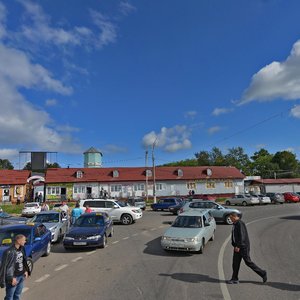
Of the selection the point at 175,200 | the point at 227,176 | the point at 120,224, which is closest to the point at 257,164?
the point at 227,176

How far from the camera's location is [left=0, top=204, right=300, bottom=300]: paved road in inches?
304

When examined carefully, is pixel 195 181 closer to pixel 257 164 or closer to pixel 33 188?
pixel 33 188

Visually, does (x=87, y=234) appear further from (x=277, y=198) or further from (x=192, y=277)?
(x=277, y=198)

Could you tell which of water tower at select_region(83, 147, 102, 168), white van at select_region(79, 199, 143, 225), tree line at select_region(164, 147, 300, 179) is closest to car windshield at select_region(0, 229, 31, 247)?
white van at select_region(79, 199, 143, 225)

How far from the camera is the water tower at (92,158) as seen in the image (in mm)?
73000

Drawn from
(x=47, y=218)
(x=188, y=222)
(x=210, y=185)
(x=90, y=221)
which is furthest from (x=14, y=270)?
(x=210, y=185)

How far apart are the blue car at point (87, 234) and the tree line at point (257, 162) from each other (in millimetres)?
101587

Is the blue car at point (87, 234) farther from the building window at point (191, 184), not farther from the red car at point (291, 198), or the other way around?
the building window at point (191, 184)

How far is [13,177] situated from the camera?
56.1 meters

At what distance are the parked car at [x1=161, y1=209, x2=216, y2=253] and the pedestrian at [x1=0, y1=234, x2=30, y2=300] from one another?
6.83 meters

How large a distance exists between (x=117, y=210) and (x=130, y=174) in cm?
3527

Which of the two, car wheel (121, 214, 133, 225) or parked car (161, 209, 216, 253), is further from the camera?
car wheel (121, 214, 133, 225)

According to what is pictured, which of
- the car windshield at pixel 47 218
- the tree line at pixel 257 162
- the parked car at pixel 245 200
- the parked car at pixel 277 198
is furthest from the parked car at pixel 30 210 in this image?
the tree line at pixel 257 162

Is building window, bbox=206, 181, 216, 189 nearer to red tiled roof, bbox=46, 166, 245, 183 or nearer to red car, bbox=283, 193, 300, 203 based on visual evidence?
red tiled roof, bbox=46, 166, 245, 183
